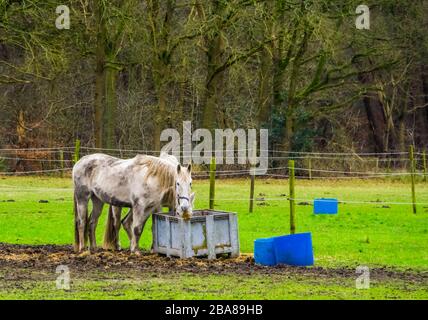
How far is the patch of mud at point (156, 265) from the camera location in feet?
48.6

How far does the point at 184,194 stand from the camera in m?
16.5

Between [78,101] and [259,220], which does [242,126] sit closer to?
[78,101]

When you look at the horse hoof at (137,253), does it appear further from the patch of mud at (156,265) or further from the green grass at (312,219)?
the green grass at (312,219)

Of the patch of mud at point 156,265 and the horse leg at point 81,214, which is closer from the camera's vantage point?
the patch of mud at point 156,265

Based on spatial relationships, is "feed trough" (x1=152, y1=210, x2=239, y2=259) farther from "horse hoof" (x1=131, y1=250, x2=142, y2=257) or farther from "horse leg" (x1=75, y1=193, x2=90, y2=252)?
"horse leg" (x1=75, y1=193, x2=90, y2=252)

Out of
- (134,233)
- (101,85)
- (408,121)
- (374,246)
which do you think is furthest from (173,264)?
(408,121)

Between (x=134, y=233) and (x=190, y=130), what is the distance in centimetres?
2245

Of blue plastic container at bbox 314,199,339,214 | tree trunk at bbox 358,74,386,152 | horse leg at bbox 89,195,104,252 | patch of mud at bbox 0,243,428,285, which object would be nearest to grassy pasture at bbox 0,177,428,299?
blue plastic container at bbox 314,199,339,214

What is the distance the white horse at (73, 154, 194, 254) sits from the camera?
1733 centimetres

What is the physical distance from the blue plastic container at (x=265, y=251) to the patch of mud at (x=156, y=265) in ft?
0.68

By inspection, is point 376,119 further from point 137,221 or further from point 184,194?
point 184,194

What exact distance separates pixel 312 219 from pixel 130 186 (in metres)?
8.79

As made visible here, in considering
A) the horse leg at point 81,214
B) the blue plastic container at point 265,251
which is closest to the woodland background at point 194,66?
the horse leg at point 81,214

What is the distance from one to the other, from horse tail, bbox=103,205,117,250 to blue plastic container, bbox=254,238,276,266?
11.0 feet
